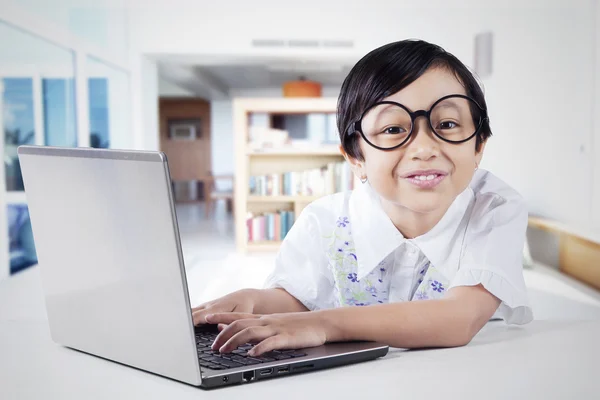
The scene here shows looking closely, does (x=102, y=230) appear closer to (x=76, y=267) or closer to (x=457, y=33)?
(x=76, y=267)

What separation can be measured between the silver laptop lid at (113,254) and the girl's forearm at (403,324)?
0.26 metres

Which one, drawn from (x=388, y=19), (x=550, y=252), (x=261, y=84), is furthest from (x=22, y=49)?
(x=261, y=84)

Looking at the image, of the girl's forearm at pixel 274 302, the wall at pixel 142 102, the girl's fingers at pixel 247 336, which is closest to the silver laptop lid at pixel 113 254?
the girl's fingers at pixel 247 336

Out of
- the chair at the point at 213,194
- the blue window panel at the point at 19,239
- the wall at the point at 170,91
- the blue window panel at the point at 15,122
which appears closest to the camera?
the blue window panel at the point at 15,122

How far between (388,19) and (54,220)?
5.39 meters

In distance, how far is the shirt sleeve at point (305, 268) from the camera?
1208 millimetres

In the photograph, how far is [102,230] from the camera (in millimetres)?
675

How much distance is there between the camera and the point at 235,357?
2.45ft

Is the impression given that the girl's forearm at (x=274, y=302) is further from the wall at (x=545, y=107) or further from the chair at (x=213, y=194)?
the chair at (x=213, y=194)

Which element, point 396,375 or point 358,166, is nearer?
point 396,375

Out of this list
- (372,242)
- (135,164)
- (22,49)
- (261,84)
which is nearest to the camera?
(135,164)

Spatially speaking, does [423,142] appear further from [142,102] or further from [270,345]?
[142,102]

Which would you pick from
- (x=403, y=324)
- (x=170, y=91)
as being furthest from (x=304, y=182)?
(x=170, y=91)

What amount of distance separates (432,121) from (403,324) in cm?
33
